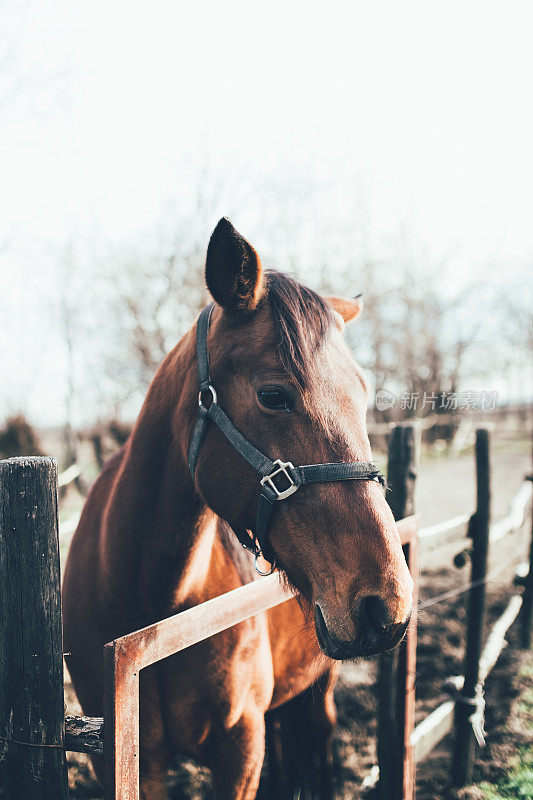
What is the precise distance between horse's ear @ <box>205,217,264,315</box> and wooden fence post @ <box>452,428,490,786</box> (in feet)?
8.78

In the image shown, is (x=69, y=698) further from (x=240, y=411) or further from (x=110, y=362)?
(x=110, y=362)

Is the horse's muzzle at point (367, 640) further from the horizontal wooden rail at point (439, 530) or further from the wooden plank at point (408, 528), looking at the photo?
the horizontal wooden rail at point (439, 530)

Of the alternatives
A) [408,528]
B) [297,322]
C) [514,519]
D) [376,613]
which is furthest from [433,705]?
[297,322]

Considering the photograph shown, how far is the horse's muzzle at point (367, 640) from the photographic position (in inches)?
52.0

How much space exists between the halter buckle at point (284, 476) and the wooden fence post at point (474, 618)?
2684 mm

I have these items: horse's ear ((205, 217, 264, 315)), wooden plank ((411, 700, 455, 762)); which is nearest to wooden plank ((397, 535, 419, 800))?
wooden plank ((411, 700, 455, 762))

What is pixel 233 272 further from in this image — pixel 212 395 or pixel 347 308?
pixel 347 308

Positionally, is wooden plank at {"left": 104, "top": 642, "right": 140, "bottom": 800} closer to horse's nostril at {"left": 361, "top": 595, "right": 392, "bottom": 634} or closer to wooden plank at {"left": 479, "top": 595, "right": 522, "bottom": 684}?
horse's nostril at {"left": 361, "top": 595, "right": 392, "bottom": 634}

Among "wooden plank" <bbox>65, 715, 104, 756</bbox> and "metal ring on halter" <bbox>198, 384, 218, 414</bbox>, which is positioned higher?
"metal ring on halter" <bbox>198, 384, 218, 414</bbox>

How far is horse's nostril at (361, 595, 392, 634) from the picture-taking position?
1.31 metres

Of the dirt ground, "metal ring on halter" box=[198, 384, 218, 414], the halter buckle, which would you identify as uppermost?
"metal ring on halter" box=[198, 384, 218, 414]

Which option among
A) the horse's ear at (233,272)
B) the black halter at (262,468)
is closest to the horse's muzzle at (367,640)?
the black halter at (262,468)

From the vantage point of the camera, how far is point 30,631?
48.3 inches

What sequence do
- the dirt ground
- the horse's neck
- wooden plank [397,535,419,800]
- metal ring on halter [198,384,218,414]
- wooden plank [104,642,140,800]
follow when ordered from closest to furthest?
1. wooden plank [104,642,140,800]
2. metal ring on halter [198,384,218,414]
3. the horse's neck
4. wooden plank [397,535,419,800]
5. the dirt ground
